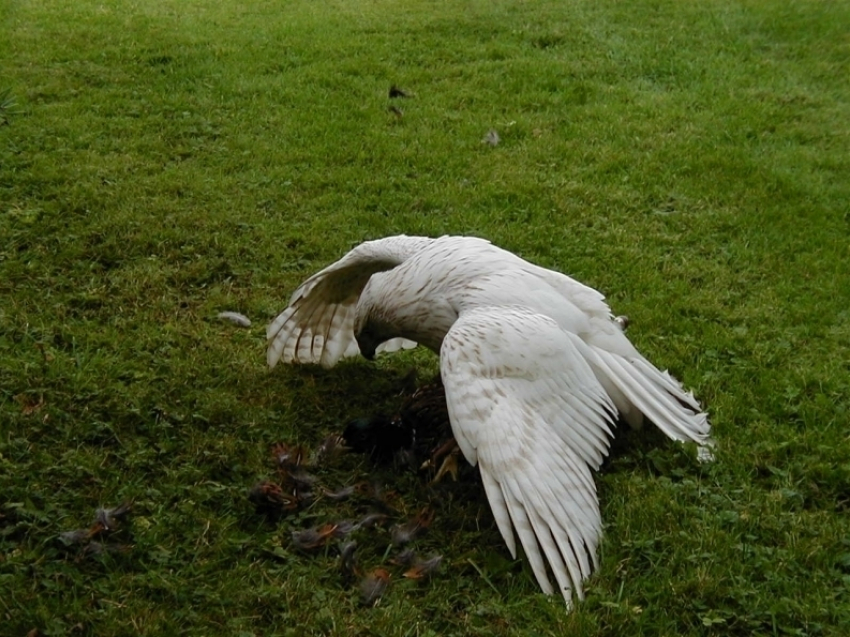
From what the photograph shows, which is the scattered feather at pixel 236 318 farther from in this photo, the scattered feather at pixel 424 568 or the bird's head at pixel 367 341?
the scattered feather at pixel 424 568

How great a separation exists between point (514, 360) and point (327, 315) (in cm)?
141

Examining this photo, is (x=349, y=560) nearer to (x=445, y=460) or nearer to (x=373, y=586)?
(x=373, y=586)

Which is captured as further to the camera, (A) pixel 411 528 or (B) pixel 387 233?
(B) pixel 387 233

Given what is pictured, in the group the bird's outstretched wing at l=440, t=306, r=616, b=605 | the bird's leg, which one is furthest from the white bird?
the bird's leg

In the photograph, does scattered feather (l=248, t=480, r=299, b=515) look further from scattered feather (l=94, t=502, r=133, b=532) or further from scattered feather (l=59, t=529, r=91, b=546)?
scattered feather (l=59, t=529, r=91, b=546)

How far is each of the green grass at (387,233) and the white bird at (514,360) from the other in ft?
0.45

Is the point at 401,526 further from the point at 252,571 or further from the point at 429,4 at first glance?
the point at 429,4

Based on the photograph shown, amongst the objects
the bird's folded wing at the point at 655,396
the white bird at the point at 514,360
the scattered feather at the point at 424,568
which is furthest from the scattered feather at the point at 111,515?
the bird's folded wing at the point at 655,396

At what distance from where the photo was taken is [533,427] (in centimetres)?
317

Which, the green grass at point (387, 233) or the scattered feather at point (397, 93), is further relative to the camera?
the scattered feather at point (397, 93)

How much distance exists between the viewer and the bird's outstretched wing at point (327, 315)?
421cm

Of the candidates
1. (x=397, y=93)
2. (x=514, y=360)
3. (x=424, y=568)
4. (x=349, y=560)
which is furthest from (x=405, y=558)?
(x=397, y=93)

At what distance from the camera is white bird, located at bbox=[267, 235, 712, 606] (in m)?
3.00

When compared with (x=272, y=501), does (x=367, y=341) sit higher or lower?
higher
